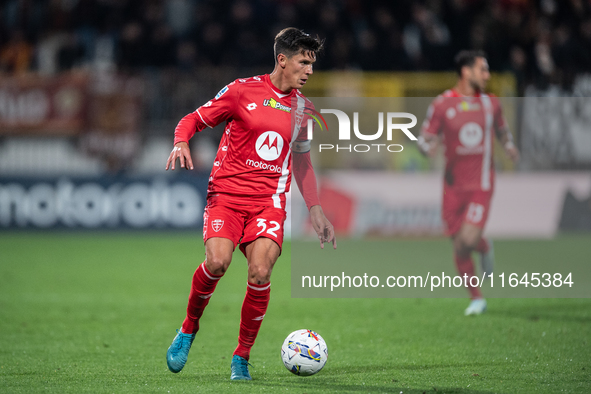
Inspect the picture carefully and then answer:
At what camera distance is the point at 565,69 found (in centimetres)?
1473

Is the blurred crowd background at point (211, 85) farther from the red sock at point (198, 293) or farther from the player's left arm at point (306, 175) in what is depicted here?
the red sock at point (198, 293)

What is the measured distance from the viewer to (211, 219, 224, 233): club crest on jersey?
4.86 m

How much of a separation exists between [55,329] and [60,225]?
7.99 m

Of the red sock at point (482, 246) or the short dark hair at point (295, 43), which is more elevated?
the short dark hair at point (295, 43)

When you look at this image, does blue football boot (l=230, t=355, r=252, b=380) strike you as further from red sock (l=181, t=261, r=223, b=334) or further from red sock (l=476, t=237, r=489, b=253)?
red sock (l=476, t=237, r=489, b=253)

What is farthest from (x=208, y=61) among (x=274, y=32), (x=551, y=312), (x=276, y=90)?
(x=276, y=90)

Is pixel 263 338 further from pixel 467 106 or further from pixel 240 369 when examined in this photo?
pixel 467 106

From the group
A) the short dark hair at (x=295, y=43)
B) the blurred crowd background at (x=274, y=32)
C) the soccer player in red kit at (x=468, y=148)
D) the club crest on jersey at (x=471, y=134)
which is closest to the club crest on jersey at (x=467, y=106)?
the soccer player in red kit at (x=468, y=148)

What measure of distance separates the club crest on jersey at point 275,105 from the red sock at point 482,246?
378 centimetres

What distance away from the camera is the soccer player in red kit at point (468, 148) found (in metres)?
7.92

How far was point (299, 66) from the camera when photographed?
4.96m

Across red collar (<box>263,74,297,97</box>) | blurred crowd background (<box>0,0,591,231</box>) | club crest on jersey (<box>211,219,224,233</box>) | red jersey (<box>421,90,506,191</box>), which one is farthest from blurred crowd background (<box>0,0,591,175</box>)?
club crest on jersey (<box>211,219,224,233</box>)

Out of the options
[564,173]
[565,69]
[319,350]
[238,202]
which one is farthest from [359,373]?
[565,69]

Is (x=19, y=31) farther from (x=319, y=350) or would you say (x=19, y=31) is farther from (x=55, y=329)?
(x=319, y=350)
